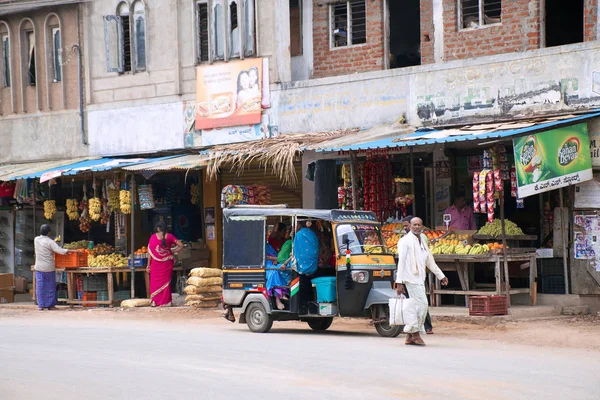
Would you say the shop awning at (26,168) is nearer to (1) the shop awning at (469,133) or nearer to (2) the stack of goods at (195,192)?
(2) the stack of goods at (195,192)

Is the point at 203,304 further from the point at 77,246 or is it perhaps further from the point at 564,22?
the point at 564,22

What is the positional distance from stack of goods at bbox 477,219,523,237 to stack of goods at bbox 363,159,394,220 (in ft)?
7.59

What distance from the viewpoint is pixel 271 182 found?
22.4 metres

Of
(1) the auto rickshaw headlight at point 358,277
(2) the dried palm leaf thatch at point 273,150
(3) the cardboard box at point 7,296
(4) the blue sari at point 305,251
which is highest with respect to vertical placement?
(2) the dried palm leaf thatch at point 273,150

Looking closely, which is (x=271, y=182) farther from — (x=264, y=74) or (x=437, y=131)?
(x=437, y=131)

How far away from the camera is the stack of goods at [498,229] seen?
56.2 ft

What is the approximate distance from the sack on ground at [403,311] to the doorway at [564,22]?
8.82 m

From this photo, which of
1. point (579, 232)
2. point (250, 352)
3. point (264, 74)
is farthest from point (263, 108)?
point (250, 352)

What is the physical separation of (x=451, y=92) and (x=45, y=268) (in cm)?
928

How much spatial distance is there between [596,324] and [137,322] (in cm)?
780

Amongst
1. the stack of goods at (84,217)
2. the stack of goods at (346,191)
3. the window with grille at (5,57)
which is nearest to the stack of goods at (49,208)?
the stack of goods at (84,217)

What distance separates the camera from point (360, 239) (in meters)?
14.7

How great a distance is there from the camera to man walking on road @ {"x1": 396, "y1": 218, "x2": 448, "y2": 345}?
12.9m

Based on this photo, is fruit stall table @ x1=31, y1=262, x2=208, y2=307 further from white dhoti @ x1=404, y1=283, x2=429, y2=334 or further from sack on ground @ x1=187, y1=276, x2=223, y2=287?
white dhoti @ x1=404, y1=283, x2=429, y2=334
